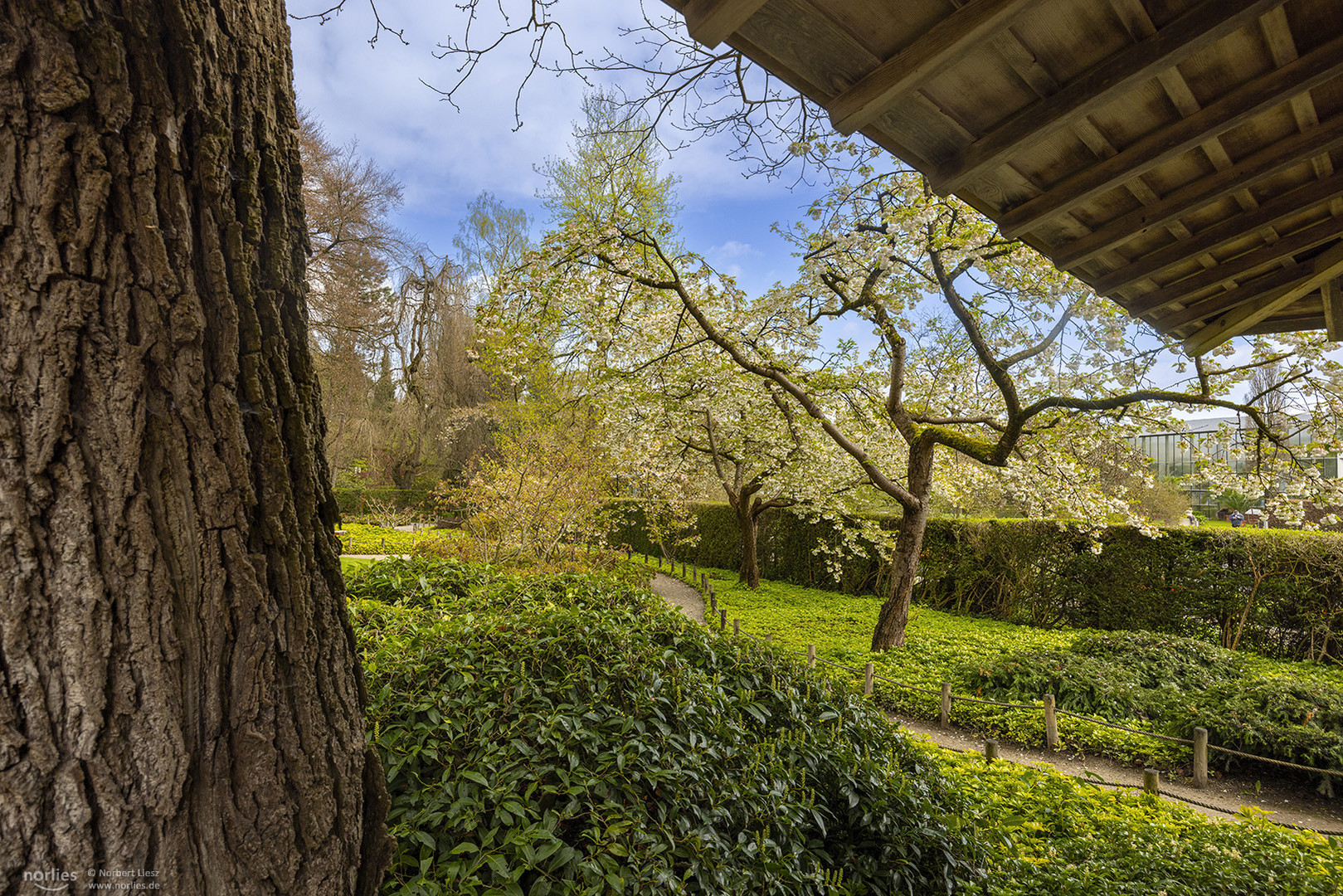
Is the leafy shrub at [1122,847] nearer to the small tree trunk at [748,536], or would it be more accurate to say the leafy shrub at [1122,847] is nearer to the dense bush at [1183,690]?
the dense bush at [1183,690]

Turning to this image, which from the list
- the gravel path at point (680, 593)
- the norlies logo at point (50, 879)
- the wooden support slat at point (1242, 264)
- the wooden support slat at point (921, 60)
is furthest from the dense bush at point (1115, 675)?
the norlies logo at point (50, 879)

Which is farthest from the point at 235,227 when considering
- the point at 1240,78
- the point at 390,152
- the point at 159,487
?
the point at 390,152

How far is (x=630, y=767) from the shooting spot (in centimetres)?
222

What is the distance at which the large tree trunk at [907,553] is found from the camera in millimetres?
7895

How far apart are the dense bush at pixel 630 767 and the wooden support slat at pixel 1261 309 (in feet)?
8.68

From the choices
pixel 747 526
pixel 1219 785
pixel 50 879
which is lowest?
pixel 1219 785

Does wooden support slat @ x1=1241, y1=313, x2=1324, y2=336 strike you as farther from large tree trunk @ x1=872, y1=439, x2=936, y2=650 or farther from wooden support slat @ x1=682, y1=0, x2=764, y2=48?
large tree trunk @ x1=872, y1=439, x2=936, y2=650

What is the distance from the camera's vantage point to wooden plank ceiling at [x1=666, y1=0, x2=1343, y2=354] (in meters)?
1.47

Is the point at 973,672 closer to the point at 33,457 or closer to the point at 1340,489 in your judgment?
the point at 1340,489

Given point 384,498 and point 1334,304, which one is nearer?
point 1334,304

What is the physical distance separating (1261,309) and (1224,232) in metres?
0.76

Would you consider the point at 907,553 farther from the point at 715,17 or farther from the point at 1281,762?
the point at 715,17

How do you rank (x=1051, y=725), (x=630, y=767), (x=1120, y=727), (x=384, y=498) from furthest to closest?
(x=384, y=498) → (x=1051, y=725) → (x=1120, y=727) → (x=630, y=767)

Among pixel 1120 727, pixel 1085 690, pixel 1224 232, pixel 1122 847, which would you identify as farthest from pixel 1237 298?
pixel 1085 690
